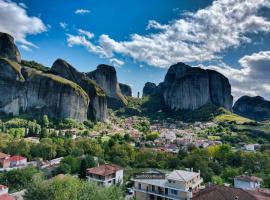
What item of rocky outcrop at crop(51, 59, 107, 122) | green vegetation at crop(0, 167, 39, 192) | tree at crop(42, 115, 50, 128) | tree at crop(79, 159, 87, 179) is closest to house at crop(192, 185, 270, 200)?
tree at crop(79, 159, 87, 179)

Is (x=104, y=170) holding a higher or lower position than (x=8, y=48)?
lower

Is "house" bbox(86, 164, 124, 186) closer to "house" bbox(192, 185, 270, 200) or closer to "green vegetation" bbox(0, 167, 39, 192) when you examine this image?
"green vegetation" bbox(0, 167, 39, 192)

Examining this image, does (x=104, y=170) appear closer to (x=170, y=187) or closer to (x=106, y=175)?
(x=106, y=175)

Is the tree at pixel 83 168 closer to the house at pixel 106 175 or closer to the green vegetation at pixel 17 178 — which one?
the house at pixel 106 175

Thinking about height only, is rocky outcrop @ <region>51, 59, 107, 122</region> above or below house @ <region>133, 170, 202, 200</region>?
above

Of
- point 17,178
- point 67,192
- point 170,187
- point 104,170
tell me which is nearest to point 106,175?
point 104,170

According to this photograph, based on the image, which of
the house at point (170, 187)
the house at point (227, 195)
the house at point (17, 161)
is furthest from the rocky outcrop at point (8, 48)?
the house at point (227, 195)
